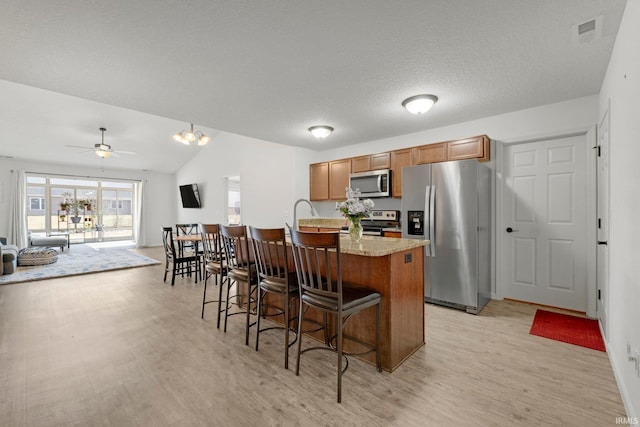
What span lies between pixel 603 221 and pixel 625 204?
46.2 inches

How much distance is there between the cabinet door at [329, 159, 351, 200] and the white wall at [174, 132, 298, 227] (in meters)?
0.71

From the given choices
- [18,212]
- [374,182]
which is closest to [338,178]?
[374,182]

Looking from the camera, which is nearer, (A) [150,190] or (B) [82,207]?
(B) [82,207]

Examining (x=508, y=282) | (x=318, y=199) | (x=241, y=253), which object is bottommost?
(x=508, y=282)

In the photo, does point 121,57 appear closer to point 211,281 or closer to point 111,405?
point 111,405

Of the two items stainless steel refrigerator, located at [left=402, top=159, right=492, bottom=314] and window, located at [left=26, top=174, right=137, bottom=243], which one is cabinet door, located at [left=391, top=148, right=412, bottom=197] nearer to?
stainless steel refrigerator, located at [left=402, top=159, right=492, bottom=314]

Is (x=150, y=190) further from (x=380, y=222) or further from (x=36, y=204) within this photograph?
(x=380, y=222)

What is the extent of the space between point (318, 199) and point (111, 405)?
4336mm

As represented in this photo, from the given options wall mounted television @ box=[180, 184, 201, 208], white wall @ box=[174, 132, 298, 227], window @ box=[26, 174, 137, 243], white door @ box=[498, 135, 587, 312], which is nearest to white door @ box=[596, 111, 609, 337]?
white door @ box=[498, 135, 587, 312]

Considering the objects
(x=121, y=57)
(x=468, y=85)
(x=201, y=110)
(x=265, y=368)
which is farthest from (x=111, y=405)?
(x=468, y=85)

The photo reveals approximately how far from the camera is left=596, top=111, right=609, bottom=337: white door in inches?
97.7

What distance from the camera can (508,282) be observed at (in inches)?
147

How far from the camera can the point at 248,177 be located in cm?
691

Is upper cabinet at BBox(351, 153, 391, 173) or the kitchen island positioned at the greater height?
upper cabinet at BBox(351, 153, 391, 173)
